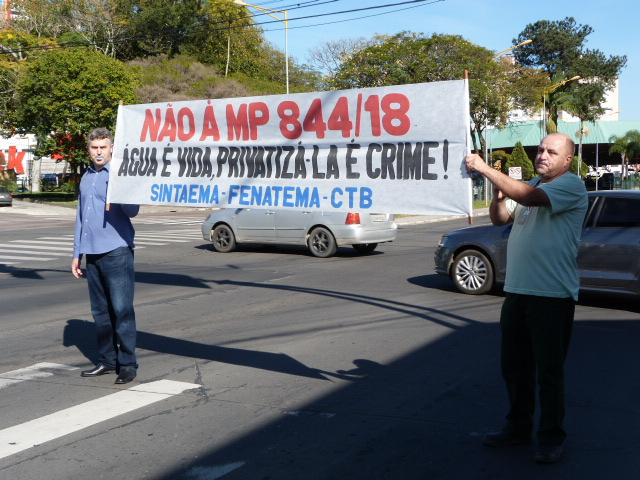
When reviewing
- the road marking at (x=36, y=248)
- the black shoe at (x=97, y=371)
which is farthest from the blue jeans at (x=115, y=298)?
the road marking at (x=36, y=248)

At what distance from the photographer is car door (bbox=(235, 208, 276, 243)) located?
57.7ft

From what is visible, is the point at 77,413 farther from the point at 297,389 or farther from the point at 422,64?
the point at 422,64

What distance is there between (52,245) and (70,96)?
24655 mm

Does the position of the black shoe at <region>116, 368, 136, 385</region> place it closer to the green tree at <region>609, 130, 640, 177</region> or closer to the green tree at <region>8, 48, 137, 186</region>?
the green tree at <region>8, 48, 137, 186</region>

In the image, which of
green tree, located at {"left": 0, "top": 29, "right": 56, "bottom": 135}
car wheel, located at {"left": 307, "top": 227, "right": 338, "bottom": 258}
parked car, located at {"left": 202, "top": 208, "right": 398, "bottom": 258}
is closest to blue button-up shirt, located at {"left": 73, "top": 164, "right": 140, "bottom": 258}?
parked car, located at {"left": 202, "top": 208, "right": 398, "bottom": 258}

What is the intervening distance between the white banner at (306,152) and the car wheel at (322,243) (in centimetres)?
1011

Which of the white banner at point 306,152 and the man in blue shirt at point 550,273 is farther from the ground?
the white banner at point 306,152

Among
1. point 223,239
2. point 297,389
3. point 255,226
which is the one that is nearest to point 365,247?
point 255,226

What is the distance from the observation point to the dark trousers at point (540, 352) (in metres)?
4.39

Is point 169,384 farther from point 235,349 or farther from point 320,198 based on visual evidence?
point 320,198

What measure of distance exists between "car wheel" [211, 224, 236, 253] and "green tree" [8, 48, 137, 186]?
27070 mm

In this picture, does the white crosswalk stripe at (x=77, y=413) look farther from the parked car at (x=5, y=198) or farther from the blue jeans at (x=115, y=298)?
the parked car at (x=5, y=198)

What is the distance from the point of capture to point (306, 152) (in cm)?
596

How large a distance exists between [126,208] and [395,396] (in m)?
2.67
